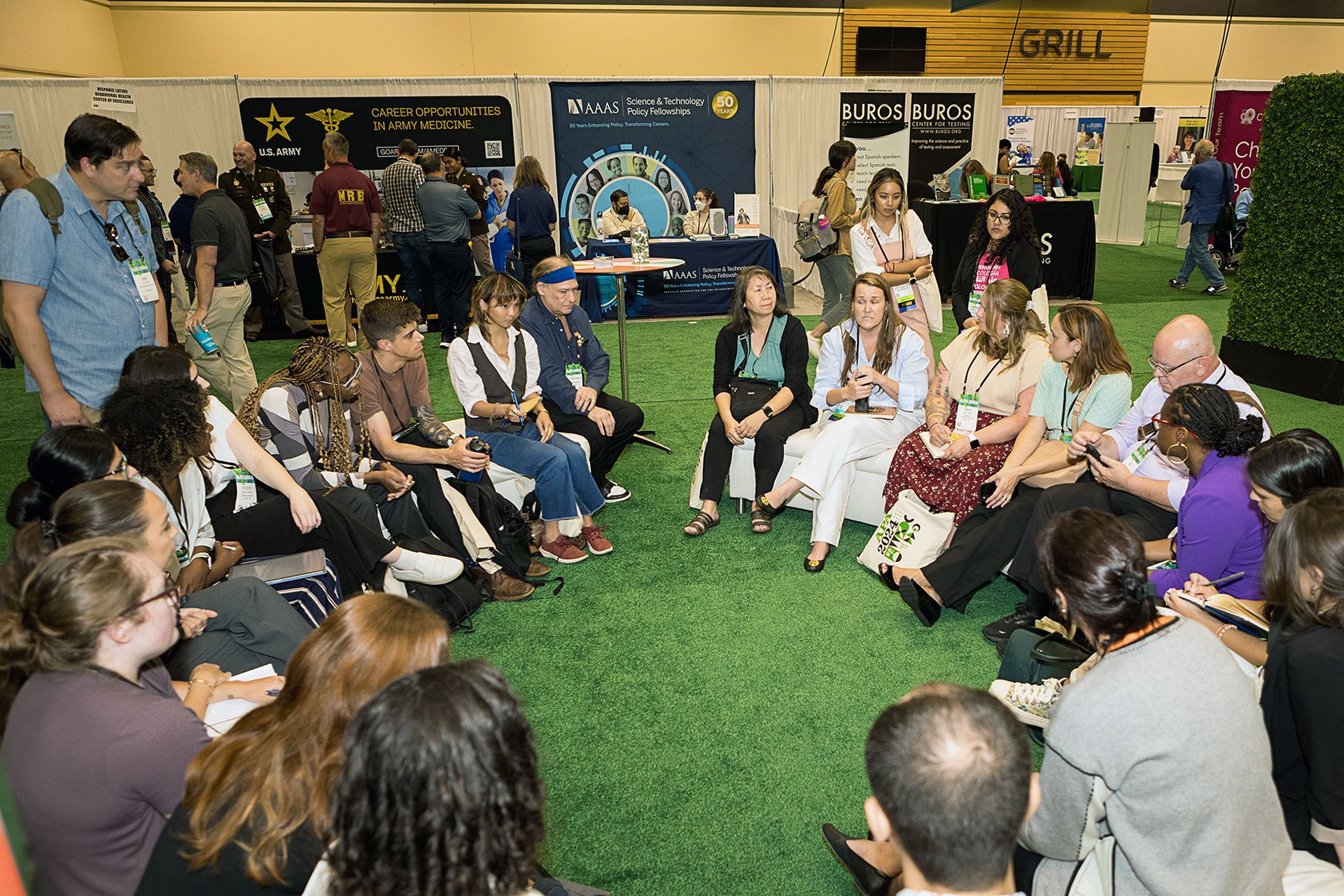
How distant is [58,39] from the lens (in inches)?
452

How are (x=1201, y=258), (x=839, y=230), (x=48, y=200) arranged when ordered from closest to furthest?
(x=48, y=200) → (x=839, y=230) → (x=1201, y=258)

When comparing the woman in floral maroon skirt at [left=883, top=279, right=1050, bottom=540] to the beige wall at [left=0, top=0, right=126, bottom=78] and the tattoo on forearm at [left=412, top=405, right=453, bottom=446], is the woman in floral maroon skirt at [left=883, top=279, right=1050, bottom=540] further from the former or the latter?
the beige wall at [left=0, top=0, right=126, bottom=78]

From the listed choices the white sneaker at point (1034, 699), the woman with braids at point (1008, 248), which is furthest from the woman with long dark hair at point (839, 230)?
the white sneaker at point (1034, 699)

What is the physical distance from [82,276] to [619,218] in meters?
6.28

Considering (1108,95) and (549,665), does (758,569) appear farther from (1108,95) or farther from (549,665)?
(1108,95)

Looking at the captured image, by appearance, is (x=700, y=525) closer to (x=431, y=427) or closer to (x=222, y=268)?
(x=431, y=427)

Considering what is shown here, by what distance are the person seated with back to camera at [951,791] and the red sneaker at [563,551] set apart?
2.85 metres

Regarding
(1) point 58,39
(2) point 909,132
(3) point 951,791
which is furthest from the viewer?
(1) point 58,39

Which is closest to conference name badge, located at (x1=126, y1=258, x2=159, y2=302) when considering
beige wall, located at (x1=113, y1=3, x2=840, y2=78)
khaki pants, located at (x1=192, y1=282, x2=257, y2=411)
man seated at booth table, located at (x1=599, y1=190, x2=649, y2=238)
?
khaki pants, located at (x1=192, y1=282, x2=257, y2=411)

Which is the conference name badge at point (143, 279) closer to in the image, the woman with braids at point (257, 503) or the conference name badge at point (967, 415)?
the woman with braids at point (257, 503)

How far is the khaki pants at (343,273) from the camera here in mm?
7832

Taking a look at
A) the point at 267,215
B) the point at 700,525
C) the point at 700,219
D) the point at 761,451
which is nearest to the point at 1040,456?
the point at 761,451

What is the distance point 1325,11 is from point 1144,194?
9.39m

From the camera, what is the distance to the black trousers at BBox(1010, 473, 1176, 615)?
3.08 m
